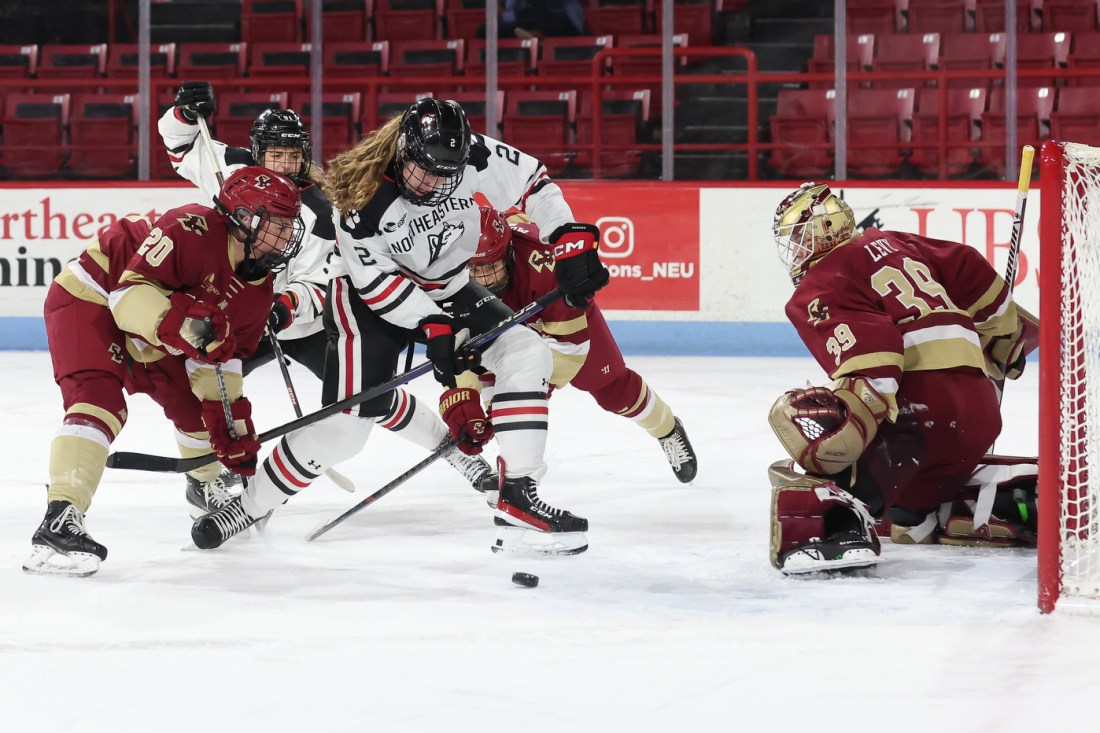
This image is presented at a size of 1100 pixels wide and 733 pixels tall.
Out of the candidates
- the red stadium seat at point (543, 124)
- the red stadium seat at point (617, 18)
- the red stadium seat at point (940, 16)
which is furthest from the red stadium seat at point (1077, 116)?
the red stadium seat at point (543, 124)

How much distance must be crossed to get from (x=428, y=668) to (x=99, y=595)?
0.76 meters

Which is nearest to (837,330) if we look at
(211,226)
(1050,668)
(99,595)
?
(1050,668)

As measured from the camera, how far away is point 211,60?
7.35 m

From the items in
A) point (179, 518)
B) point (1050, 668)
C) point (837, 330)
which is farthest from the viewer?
point (179, 518)

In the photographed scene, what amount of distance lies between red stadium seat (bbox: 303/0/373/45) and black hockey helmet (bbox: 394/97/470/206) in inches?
200

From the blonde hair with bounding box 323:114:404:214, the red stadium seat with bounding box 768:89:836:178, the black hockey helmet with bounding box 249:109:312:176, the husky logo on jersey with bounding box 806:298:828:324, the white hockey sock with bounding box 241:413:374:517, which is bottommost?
the white hockey sock with bounding box 241:413:374:517

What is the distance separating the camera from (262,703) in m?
1.70

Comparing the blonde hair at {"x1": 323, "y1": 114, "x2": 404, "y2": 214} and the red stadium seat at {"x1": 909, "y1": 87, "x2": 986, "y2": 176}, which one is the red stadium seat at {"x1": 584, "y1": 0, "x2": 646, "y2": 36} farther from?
the blonde hair at {"x1": 323, "y1": 114, "x2": 404, "y2": 214}

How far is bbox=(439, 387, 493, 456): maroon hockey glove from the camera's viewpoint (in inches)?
113

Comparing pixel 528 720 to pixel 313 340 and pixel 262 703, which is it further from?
pixel 313 340

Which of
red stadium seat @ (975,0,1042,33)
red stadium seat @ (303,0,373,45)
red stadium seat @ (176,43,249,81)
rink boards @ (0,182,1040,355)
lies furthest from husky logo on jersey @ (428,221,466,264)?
red stadium seat @ (303,0,373,45)

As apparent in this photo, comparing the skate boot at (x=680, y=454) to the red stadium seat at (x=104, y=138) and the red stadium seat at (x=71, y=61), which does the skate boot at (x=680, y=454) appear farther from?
the red stadium seat at (x=71, y=61)

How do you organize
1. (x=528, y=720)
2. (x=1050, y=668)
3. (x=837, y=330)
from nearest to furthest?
(x=528, y=720)
(x=1050, y=668)
(x=837, y=330)

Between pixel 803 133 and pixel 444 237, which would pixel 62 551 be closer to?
pixel 444 237
